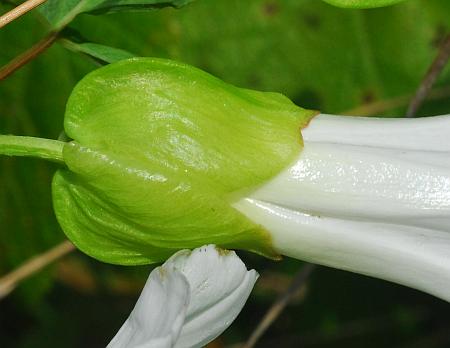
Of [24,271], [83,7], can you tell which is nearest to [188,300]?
[83,7]

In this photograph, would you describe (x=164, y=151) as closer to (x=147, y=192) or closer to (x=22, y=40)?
(x=147, y=192)

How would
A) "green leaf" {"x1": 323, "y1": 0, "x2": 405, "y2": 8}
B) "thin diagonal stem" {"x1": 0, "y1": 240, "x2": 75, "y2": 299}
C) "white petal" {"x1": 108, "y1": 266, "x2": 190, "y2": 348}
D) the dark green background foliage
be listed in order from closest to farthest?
1. "white petal" {"x1": 108, "y1": 266, "x2": 190, "y2": 348}
2. "green leaf" {"x1": 323, "y1": 0, "x2": 405, "y2": 8}
3. "thin diagonal stem" {"x1": 0, "y1": 240, "x2": 75, "y2": 299}
4. the dark green background foliage

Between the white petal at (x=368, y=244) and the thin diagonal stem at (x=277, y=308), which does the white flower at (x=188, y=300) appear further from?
the thin diagonal stem at (x=277, y=308)

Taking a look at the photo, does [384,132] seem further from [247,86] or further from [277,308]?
[247,86]

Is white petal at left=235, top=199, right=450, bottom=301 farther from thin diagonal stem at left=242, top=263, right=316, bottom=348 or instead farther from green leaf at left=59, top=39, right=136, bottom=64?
thin diagonal stem at left=242, top=263, right=316, bottom=348

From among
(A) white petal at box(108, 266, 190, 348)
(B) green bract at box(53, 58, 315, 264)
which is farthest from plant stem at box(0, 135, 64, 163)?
(A) white petal at box(108, 266, 190, 348)

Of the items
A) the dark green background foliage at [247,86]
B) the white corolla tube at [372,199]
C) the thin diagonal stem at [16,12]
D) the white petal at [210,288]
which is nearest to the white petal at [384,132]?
the white corolla tube at [372,199]
